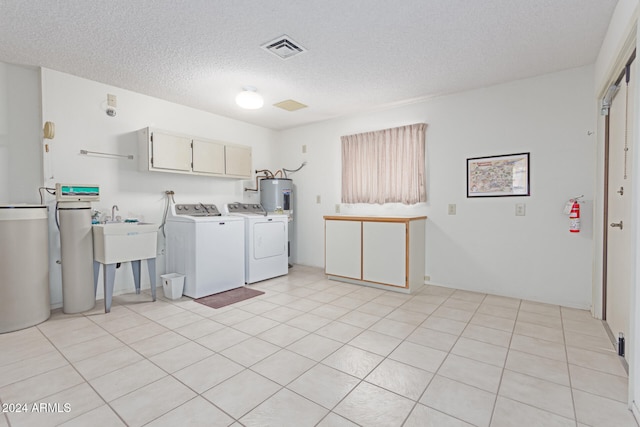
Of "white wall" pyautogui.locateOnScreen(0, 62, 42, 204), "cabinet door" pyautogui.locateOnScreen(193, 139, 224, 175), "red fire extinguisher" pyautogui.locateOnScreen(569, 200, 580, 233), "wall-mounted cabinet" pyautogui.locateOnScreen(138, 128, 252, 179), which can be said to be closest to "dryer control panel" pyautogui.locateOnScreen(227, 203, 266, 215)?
"wall-mounted cabinet" pyautogui.locateOnScreen(138, 128, 252, 179)

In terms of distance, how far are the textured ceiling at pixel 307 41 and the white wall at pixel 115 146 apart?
0.21 meters

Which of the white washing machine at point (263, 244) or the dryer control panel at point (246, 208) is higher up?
the dryer control panel at point (246, 208)

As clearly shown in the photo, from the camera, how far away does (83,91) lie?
331cm

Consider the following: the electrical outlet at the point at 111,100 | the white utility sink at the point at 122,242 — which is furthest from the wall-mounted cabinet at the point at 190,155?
the white utility sink at the point at 122,242

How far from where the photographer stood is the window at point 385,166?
4.00 m

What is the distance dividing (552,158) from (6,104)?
18.4ft

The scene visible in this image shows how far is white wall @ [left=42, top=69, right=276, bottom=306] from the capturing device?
3.15 meters

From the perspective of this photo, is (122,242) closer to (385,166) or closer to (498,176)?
(385,166)

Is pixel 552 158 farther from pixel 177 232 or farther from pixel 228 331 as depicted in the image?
pixel 177 232

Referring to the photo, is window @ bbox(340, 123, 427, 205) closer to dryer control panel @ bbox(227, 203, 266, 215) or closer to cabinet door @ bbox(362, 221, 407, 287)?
cabinet door @ bbox(362, 221, 407, 287)

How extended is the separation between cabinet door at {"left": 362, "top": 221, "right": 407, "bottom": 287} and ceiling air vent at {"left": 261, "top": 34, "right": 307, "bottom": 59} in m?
2.14

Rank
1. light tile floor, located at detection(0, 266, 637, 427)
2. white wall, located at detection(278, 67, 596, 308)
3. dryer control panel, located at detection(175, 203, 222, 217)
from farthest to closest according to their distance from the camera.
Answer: dryer control panel, located at detection(175, 203, 222, 217), white wall, located at detection(278, 67, 596, 308), light tile floor, located at detection(0, 266, 637, 427)

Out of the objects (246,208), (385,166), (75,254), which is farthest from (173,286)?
(385,166)

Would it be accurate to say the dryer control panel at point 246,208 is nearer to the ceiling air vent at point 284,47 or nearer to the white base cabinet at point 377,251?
the white base cabinet at point 377,251
